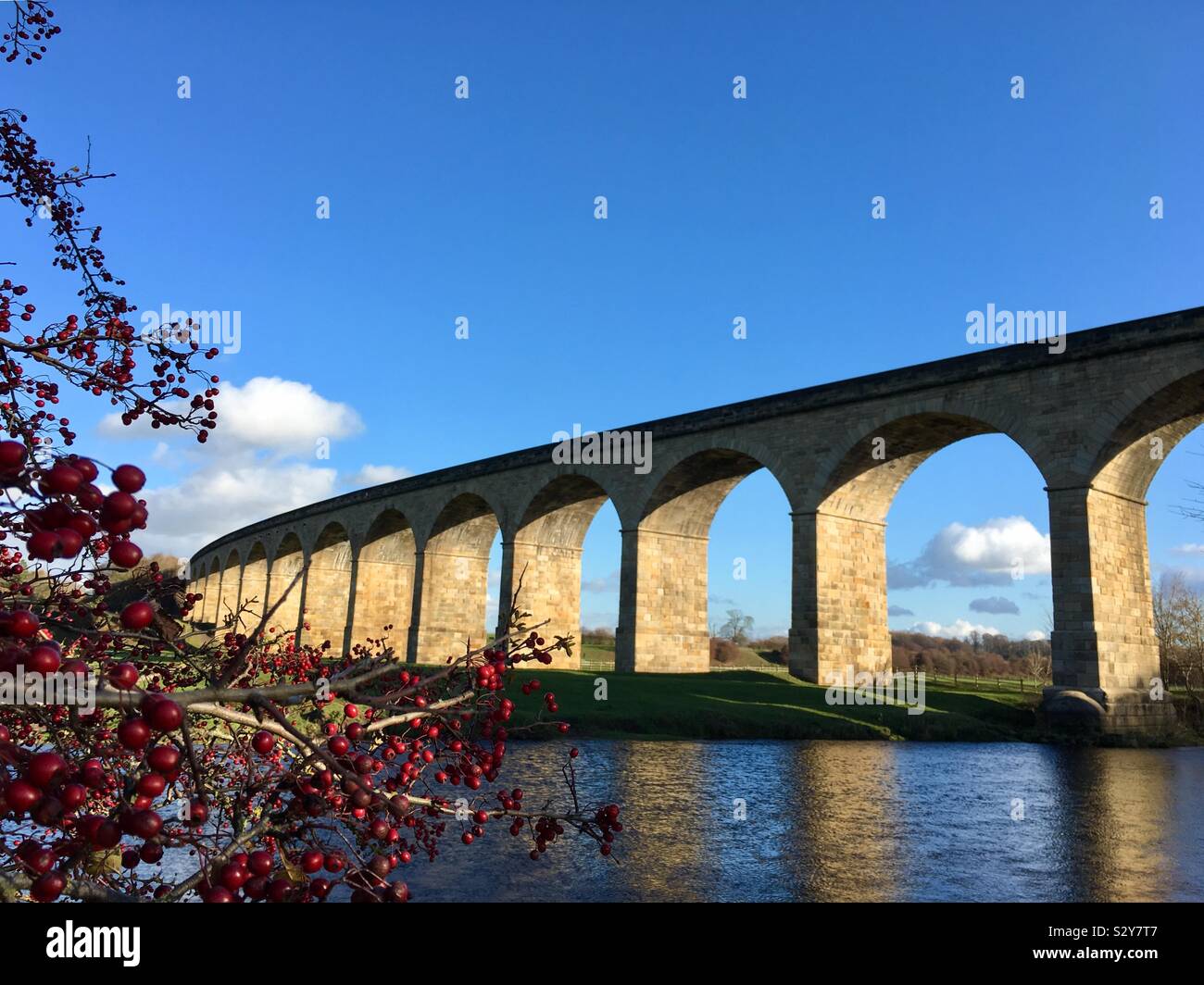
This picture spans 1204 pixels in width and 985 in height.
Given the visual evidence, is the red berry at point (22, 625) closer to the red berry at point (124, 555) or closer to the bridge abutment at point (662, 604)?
the red berry at point (124, 555)

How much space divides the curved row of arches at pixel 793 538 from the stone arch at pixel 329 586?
1443mm

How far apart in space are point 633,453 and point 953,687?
43.2ft

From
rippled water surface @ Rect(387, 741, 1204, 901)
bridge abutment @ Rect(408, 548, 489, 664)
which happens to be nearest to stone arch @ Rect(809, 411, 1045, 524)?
rippled water surface @ Rect(387, 741, 1204, 901)

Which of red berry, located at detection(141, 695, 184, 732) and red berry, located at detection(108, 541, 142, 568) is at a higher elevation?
red berry, located at detection(108, 541, 142, 568)

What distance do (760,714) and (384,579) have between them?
3268 centimetres

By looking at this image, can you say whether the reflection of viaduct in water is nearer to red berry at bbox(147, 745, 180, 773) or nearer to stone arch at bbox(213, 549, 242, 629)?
red berry at bbox(147, 745, 180, 773)

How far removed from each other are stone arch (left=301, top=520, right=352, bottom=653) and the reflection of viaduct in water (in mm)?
10279

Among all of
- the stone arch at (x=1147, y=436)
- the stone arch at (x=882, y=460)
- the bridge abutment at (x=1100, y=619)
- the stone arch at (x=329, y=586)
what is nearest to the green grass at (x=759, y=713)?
the bridge abutment at (x=1100, y=619)

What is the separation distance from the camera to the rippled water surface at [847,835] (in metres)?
6.18

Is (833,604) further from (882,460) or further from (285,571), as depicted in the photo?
(285,571)

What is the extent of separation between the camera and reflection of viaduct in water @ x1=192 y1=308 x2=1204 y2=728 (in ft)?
65.8

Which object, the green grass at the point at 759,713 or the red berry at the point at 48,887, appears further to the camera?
the green grass at the point at 759,713
